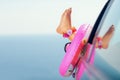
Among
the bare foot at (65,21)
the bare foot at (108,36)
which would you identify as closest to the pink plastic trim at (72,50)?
the bare foot at (65,21)

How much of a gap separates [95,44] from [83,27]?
522mm

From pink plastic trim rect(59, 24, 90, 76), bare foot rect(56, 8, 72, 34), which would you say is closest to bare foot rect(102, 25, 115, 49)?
pink plastic trim rect(59, 24, 90, 76)

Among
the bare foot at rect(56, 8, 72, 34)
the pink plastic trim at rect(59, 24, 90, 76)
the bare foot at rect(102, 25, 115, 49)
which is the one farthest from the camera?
the bare foot at rect(56, 8, 72, 34)

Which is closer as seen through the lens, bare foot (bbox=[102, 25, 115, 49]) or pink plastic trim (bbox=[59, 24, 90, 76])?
bare foot (bbox=[102, 25, 115, 49])

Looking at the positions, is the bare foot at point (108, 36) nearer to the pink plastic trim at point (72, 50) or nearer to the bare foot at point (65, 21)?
the pink plastic trim at point (72, 50)

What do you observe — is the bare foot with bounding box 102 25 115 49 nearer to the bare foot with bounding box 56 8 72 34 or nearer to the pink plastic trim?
the pink plastic trim

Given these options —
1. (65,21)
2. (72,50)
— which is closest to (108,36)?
(72,50)

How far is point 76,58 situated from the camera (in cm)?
198

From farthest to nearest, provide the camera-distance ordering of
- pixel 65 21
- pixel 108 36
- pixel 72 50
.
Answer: pixel 65 21 < pixel 72 50 < pixel 108 36

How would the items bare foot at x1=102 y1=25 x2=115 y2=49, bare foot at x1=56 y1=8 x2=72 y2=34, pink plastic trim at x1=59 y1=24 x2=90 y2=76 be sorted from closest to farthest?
bare foot at x1=102 y1=25 x2=115 y2=49, pink plastic trim at x1=59 y1=24 x2=90 y2=76, bare foot at x1=56 y1=8 x2=72 y2=34

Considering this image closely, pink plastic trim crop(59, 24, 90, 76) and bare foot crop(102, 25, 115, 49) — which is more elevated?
bare foot crop(102, 25, 115, 49)

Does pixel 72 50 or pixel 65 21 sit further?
pixel 65 21

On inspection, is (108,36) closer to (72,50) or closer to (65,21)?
(72,50)

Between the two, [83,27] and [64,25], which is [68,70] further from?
[64,25]
